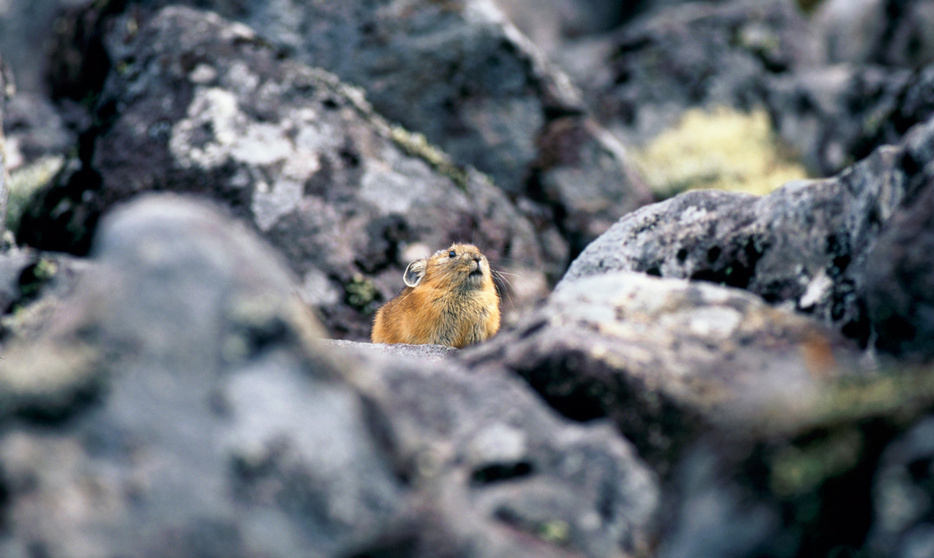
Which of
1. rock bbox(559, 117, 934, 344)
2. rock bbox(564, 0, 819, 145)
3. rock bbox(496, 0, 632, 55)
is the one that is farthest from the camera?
rock bbox(496, 0, 632, 55)

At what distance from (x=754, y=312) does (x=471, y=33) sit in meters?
7.71

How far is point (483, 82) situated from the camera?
10.8 metres

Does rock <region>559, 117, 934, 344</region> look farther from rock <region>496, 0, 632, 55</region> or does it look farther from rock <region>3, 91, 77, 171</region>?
rock <region>496, 0, 632, 55</region>

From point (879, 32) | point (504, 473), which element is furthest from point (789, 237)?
point (879, 32)

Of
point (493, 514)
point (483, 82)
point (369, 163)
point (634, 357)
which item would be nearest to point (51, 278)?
point (493, 514)

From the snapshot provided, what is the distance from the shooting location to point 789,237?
16.1 ft

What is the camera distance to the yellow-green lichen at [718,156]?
43.0 feet

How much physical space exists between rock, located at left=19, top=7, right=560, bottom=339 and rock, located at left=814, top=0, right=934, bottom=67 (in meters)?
12.4

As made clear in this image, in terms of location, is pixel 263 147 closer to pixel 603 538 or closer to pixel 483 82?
pixel 483 82

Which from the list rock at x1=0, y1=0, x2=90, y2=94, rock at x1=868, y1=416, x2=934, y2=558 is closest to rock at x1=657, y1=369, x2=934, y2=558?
rock at x1=868, y1=416, x2=934, y2=558

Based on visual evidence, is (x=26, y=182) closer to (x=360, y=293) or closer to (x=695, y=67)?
(x=360, y=293)

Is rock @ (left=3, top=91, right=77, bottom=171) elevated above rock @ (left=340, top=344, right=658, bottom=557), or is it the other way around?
rock @ (left=340, top=344, right=658, bottom=557)

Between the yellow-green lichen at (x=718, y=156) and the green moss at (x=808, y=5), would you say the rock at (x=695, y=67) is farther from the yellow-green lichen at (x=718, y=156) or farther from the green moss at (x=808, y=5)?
the green moss at (x=808, y=5)

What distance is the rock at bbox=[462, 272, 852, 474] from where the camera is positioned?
11.4ft
